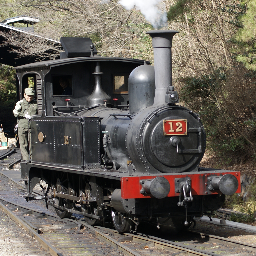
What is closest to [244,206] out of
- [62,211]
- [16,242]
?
[62,211]

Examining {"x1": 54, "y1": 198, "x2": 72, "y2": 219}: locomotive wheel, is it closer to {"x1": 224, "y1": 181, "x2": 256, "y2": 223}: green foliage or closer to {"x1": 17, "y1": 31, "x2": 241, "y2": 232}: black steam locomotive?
{"x1": 17, "y1": 31, "x2": 241, "y2": 232}: black steam locomotive

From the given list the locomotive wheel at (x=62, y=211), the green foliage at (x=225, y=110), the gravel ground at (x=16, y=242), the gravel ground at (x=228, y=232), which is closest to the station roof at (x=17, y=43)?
the green foliage at (x=225, y=110)

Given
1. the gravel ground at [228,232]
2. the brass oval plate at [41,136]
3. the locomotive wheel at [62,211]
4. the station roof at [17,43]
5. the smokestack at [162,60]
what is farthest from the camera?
the station roof at [17,43]

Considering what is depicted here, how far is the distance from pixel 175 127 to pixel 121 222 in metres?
1.74

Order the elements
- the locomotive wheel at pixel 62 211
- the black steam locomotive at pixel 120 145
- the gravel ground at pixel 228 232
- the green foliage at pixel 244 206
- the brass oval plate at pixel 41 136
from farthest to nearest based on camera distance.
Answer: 1. the locomotive wheel at pixel 62 211
2. the green foliage at pixel 244 206
3. the brass oval plate at pixel 41 136
4. the gravel ground at pixel 228 232
5. the black steam locomotive at pixel 120 145

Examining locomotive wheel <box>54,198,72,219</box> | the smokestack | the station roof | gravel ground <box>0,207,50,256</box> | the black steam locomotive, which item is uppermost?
the station roof

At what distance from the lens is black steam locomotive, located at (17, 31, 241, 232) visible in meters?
6.49

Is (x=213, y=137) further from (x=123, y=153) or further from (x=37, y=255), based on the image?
(x=37, y=255)

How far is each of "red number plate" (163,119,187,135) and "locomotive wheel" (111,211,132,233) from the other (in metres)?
1.46

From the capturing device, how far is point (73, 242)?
6.99 metres

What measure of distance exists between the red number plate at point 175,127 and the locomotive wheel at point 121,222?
146 cm

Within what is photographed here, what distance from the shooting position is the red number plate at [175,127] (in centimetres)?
658

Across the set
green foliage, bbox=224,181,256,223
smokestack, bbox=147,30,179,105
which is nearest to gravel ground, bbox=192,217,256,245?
green foliage, bbox=224,181,256,223

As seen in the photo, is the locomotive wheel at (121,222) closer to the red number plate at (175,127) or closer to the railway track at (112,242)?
the railway track at (112,242)
